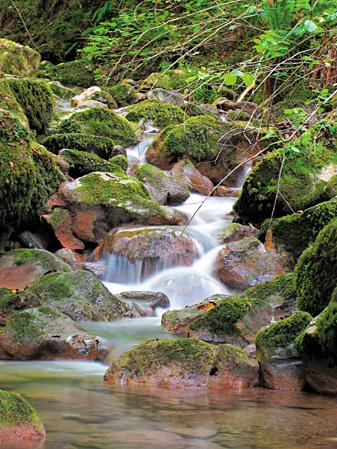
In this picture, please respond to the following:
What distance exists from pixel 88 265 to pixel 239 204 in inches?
112

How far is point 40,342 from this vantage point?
19.9 feet

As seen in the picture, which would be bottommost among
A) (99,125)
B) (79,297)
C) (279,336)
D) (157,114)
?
(279,336)

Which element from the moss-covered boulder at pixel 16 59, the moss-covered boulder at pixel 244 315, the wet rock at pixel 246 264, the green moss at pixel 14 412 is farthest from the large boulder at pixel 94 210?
the moss-covered boulder at pixel 16 59

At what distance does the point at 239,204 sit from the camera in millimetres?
11078

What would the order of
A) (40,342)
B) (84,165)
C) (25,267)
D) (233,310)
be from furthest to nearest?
1. (84,165)
2. (25,267)
3. (233,310)
4. (40,342)

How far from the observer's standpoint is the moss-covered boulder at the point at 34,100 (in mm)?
12562

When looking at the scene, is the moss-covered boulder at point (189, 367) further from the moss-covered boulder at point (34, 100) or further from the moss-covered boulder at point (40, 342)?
the moss-covered boulder at point (34, 100)

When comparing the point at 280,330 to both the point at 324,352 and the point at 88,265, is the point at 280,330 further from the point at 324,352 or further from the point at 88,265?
the point at 88,265

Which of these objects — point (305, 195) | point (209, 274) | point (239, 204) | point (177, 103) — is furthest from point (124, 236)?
point (177, 103)

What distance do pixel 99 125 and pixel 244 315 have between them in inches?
329

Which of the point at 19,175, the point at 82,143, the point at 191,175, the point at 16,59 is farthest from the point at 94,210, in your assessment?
the point at 16,59

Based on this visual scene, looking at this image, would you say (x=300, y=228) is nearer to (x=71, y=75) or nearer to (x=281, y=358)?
(x=281, y=358)

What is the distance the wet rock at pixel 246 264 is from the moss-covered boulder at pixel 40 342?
3.44 metres

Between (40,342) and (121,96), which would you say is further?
(121,96)
